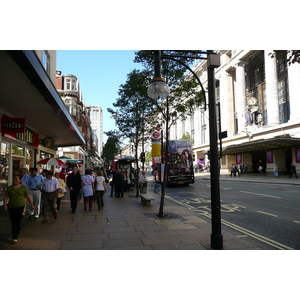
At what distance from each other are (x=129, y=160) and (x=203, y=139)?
4489cm

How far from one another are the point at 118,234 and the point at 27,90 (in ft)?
16.9

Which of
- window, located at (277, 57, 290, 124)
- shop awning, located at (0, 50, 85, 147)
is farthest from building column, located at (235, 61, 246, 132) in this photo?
shop awning, located at (0, 50, 85, 147)

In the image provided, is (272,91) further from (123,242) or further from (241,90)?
(123,242)

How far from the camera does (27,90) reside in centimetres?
843

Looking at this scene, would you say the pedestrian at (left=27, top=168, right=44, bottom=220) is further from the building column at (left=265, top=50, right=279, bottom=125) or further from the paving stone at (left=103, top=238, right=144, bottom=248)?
the building column at (left=265, top=50, right=279, bottom=125)

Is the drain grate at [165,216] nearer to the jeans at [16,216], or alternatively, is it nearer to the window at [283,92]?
the jeans at [16,216]

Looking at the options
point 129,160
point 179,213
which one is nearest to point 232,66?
point 129,160

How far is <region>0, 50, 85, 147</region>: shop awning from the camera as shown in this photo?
575 cm

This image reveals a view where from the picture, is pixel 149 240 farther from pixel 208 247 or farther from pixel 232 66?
pixel 232 66

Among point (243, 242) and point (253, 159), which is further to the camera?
point (253, 159)

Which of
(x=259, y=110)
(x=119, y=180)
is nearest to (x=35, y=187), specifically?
(x=119, y=180)

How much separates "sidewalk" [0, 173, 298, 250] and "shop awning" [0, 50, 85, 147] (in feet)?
12.7

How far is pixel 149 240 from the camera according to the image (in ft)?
20.9

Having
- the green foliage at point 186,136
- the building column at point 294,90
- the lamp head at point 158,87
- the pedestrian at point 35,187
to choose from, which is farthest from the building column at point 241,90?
the lamp head at point 158,87
